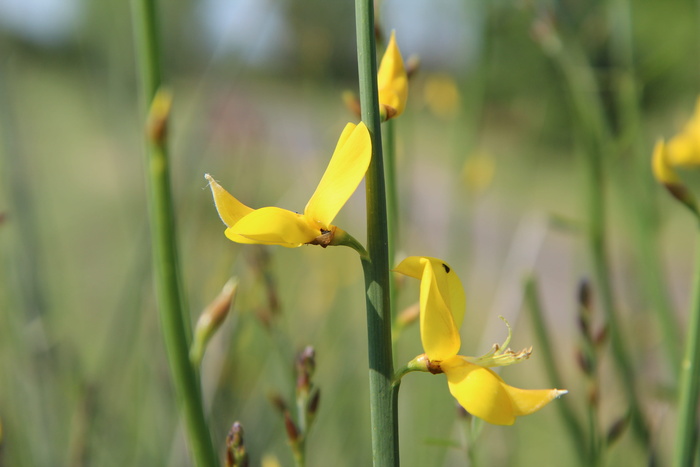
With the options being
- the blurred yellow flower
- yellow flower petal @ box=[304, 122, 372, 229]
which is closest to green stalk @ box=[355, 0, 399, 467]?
yellow flower petal @ box=[304, 122, 372, 229]

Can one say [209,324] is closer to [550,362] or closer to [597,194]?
[550,362]

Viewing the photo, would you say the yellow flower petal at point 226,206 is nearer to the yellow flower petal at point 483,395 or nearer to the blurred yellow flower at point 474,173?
the yellow flower petal at point 483,395

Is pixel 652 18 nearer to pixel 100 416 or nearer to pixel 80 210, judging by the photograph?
pixel 80 210

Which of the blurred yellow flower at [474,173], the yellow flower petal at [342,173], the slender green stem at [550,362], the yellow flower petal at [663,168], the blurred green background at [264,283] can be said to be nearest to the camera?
the yellow flower petal at [342,173]

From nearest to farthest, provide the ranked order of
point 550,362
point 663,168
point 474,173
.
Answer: point 663,168
point 550,362
point 474,173

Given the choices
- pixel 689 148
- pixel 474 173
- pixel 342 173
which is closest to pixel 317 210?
pixel 342 173

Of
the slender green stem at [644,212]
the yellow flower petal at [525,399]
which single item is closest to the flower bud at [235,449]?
the yellow flower petal at [525,399]
